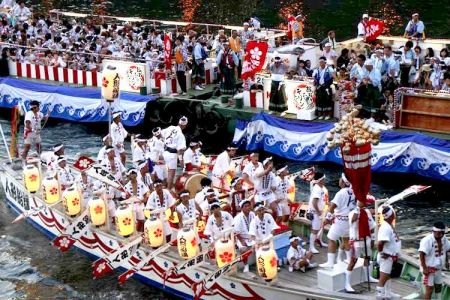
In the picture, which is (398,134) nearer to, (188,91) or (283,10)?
(188,91)

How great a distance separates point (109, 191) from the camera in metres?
20.0

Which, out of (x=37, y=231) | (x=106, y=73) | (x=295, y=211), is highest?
(x=106, y=73)

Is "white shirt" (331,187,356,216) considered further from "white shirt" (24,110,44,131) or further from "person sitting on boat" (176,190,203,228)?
"white shirt" (24,110,44,131)

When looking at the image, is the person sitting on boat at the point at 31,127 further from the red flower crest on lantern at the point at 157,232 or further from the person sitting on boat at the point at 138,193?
the red flower crest on lantern at the point at 157,232

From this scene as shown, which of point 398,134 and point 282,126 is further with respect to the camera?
point 282,126

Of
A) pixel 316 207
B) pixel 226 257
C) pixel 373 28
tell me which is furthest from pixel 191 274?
pixel 373 28

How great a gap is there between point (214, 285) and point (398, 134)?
29.8 ft

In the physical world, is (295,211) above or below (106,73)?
below

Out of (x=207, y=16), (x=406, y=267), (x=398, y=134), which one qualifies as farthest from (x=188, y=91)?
(x=207, y=16)

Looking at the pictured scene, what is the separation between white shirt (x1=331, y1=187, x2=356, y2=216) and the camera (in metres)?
16.5

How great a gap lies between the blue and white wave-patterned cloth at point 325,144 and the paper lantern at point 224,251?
8629 millimetres

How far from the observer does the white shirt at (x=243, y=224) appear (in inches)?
678

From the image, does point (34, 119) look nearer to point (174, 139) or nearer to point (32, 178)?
point (32, 178)

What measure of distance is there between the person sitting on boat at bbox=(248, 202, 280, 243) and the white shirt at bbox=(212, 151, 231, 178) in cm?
406
